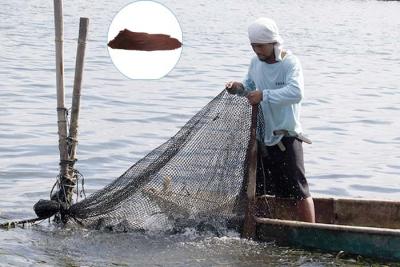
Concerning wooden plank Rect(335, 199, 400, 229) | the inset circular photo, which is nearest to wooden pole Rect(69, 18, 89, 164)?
the inset circular photo

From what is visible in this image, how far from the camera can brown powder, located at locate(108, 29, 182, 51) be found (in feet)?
26.1

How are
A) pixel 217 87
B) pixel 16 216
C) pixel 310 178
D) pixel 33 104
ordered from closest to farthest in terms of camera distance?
pixel 16 216, pixel 310 178, pixel 33 104, pixel 217 87

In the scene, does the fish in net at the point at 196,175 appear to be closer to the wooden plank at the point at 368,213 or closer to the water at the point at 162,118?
the water at the point at 162,118

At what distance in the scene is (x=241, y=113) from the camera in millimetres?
7957

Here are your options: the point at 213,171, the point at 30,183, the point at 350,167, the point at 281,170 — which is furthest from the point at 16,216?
the point at 350,167

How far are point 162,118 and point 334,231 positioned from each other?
7815mm

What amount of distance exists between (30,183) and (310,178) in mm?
3337

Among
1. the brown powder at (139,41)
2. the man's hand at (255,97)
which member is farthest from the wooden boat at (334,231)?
the brown powder at (139,41)

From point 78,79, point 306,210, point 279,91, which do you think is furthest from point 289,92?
point 78,79

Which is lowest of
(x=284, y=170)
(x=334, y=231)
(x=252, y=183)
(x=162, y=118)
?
(x=162, y=118)

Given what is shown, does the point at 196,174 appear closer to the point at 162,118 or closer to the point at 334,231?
the point at 334,231

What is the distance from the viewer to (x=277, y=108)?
764 centimetres

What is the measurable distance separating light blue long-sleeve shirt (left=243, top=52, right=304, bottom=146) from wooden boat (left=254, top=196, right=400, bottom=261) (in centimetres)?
66

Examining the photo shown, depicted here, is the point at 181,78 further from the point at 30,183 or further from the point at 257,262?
the point at 257,262
